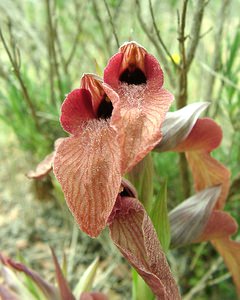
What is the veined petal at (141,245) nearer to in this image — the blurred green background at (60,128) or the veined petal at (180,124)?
the veined petal at (180,124)

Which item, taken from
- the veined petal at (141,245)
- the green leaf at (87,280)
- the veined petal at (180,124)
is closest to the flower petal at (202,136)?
the veined petal at (180,124)

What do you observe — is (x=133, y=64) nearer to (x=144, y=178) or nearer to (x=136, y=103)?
(x=136, y=103)

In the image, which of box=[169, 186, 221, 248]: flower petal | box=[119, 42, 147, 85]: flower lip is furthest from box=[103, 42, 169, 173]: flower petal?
box=[169, 186, 221, 248]: flower petal

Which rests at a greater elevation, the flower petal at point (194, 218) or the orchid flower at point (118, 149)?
the orchid flower at point (118, 149)

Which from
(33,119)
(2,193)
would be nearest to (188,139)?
(33,119)

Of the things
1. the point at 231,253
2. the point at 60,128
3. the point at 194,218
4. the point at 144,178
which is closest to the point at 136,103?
the point at 144,178

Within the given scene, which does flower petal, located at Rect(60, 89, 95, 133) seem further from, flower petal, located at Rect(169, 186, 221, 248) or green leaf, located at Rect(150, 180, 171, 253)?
flower petal, located at Rect(169, 186, 221, 248)
